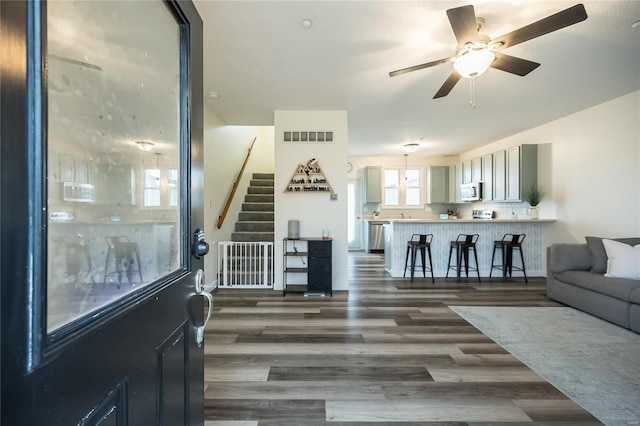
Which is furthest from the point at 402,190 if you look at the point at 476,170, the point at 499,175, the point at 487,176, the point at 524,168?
the point at 524,168

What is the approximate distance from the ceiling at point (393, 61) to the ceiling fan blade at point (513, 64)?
305 millimetres

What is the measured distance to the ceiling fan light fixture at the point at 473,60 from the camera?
7.44 ft

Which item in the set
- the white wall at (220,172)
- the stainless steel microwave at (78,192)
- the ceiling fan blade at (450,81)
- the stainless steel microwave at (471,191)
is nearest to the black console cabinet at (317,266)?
the white wall at (220,172)

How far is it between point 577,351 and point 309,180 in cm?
355

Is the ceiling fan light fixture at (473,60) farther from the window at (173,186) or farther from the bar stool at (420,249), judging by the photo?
the bar stool at (420,249)

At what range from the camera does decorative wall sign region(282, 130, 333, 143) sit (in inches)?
176

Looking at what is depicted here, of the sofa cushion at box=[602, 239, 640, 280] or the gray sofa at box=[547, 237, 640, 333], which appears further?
the sofa cushion at box=[602, 239, 640, 280]

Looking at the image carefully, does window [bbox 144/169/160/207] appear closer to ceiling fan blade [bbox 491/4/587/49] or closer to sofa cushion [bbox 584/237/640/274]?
ceiling fan blade [bbox 491/4/587/49]

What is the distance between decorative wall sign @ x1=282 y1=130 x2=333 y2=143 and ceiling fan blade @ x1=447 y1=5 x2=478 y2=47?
96.3 inches

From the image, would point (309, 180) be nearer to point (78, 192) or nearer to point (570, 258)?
point (570, 258)

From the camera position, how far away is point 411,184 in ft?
28.3

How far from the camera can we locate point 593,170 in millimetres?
4316

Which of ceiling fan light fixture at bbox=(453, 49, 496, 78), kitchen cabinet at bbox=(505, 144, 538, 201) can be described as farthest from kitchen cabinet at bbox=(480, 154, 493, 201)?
ceiling fan light fixture at bbox=(453, 49, 496, 78)

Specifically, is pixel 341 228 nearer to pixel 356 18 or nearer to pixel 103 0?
pixel 356 18
